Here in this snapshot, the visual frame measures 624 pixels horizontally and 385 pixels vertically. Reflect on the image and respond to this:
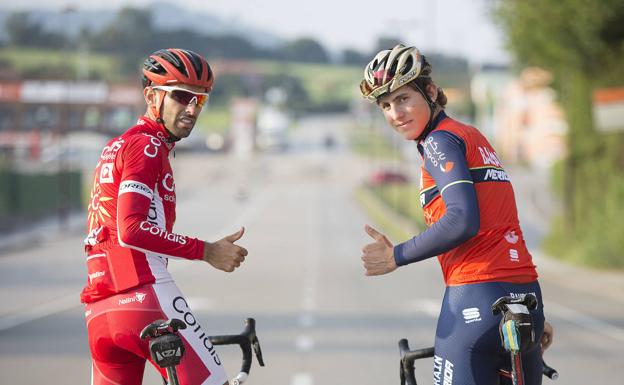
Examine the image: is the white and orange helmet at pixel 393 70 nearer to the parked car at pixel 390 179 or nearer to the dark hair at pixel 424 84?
the dark hair at pixel 424 84

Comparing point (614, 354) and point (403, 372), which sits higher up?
point (403, 372)

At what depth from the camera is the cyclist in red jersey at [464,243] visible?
517 centimetres

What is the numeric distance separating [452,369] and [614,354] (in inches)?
452

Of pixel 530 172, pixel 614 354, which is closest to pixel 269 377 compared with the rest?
pixel 614 354

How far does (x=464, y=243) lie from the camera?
5285 mm

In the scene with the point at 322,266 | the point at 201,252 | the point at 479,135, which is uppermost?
the point at 479,135

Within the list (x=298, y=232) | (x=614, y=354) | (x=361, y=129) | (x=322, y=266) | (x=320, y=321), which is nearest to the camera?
(x=614, y=354)

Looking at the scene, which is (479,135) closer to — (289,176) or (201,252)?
(201,252)

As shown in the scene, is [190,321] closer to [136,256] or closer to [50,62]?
[136,256]

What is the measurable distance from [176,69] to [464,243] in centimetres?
154

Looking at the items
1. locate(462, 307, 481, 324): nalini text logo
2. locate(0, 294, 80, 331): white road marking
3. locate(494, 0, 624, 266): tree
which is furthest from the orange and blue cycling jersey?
locate(494, 0, 624, 266): tree

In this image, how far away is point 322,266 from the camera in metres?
Answer: 37.7

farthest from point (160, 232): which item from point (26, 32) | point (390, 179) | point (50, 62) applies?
Answer: point (26, 32)

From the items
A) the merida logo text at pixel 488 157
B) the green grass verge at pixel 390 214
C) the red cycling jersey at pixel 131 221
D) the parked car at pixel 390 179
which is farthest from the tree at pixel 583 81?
the parked car at pixel 390 179
